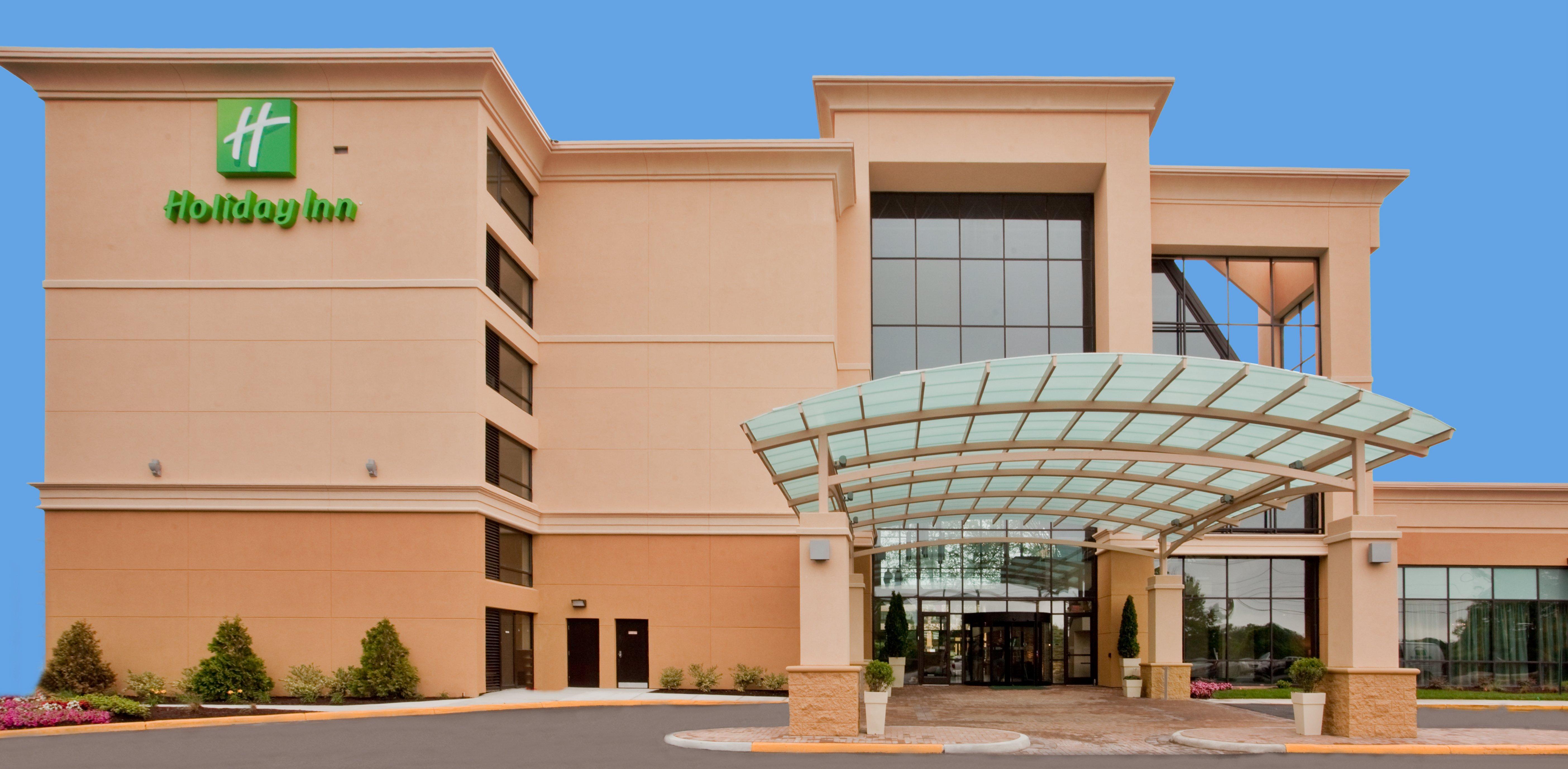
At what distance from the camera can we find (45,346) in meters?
27.5

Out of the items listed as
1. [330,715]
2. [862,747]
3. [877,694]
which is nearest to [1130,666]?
[877,694]

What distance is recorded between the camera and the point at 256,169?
2755 cm

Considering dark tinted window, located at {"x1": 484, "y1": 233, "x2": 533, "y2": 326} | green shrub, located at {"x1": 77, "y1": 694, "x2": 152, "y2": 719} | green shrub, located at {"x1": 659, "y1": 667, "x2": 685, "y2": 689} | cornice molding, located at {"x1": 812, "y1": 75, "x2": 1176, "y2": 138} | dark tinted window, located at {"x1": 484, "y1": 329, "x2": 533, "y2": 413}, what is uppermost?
cornice molding, located at {"x1": 812, "y1": 75, "x2": 1176, "y2": 138}

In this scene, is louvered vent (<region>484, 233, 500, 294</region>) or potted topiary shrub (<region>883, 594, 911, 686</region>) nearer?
louvered vent (<region>484, 233, 500, 294</region>)

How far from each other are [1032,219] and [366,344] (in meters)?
18.5

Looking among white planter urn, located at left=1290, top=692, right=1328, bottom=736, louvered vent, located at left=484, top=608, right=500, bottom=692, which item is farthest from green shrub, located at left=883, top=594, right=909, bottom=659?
white planter urn, located at left=1290, top=692, right=1328, bottom=736

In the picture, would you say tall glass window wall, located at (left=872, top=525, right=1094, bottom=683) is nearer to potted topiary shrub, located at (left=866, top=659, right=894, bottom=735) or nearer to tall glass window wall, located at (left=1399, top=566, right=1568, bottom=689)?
tall glass window wall, located at (left=1399, top=566, right=1568, bottom=689)

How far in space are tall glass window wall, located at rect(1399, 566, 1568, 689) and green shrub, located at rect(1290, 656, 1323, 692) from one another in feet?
60.5

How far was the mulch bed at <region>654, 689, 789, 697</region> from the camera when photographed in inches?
1180

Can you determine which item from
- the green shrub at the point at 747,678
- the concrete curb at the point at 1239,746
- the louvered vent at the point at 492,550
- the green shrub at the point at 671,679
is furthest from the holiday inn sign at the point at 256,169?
the concrete curb at the point at 1239,746

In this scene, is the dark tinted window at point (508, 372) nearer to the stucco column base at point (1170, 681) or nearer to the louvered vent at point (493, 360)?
the louvered vent at point (493, 360)

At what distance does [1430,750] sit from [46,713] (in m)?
19.9

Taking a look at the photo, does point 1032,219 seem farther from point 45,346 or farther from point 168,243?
point 45,346

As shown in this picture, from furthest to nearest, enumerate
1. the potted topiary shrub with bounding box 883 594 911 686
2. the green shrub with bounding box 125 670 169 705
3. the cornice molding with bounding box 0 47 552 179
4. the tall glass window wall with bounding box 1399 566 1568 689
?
the tall glass window wall with bounding box 1399 566 1568 689 < the potted topiary shrub with bounding box 883 594 911 686 < the cornice molding with bounding box 0 47 552 179 < the green shrub with bounding box 125 670 169 705
